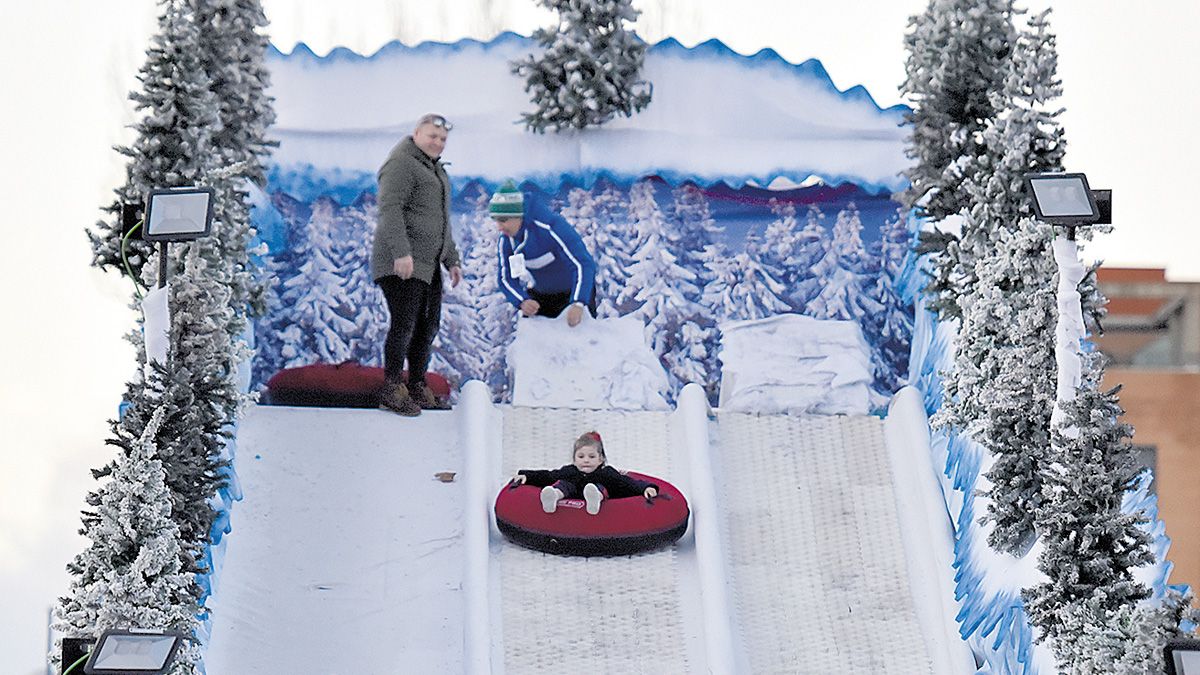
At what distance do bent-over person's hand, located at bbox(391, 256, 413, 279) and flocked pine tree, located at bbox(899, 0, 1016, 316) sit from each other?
256cm

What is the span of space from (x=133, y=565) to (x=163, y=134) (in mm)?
2210

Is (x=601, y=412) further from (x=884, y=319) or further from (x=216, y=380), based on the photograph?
(x=216, y=380)

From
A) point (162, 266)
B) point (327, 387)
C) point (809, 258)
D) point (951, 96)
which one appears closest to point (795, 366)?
point (809, 258)

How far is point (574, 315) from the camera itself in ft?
35.1

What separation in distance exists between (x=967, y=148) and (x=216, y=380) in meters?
3.85

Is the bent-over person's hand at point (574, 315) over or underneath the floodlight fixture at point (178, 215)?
underneath

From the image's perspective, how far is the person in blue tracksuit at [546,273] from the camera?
10.7 metres

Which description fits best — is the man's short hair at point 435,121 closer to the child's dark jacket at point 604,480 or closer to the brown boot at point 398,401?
the brown boot at point 398,401

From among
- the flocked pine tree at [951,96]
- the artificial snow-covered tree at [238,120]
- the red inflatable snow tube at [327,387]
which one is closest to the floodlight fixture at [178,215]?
the artificial snow-covered tree at [238,120]

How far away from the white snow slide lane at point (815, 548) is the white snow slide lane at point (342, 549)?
1.32 metres

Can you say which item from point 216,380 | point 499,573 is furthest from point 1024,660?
point 216,380

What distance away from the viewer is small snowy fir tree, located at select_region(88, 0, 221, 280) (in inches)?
351

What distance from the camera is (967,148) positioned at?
9.87m

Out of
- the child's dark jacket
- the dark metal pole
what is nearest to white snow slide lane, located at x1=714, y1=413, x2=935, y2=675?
→ the child's dark jacket
